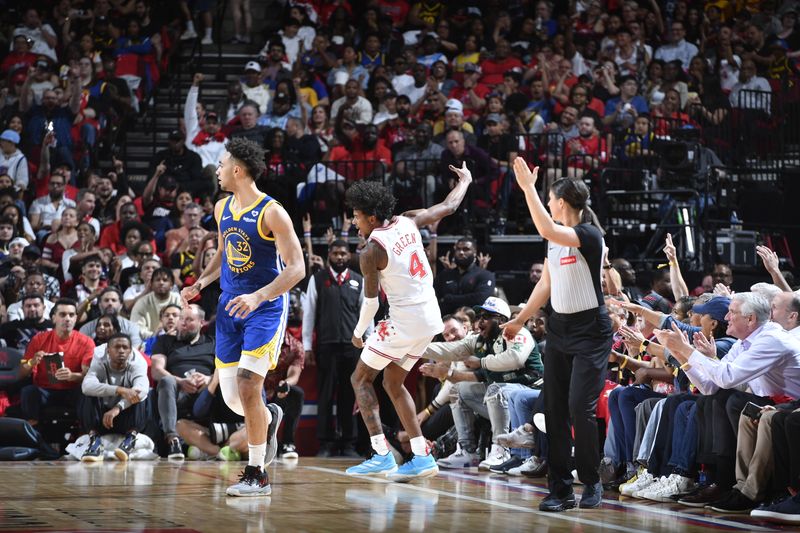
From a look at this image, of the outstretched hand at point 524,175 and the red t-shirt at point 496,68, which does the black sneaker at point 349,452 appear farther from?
the red t-shirt at point 496,68

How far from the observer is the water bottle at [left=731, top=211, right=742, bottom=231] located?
1210 centimetres

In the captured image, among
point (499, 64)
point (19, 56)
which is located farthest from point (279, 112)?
point (19, 56)

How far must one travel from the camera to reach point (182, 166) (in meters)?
15.0

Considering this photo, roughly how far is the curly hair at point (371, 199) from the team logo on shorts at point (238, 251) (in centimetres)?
113

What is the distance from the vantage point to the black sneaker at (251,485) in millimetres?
7164

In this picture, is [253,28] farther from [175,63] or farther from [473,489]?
[473,489]

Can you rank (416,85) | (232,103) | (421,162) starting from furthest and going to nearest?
(416,85) < (232,103) < (421,162)

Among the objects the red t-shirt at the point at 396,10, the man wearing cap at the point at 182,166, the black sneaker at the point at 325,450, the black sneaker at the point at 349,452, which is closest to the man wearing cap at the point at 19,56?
the man wearing cap at the point at 182,166

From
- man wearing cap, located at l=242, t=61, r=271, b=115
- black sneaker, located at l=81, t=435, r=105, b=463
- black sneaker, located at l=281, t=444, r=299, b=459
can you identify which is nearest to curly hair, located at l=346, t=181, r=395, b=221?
black sneaker, located at l=281, t=444, r=299, b=459

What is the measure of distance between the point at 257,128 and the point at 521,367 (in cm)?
674

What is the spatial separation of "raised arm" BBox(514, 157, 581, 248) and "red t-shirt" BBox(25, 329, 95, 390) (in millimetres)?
6101

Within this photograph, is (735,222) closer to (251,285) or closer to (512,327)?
(512,327)

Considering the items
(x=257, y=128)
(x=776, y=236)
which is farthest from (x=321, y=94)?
(x=776, y=236)

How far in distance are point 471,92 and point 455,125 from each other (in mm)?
1730
